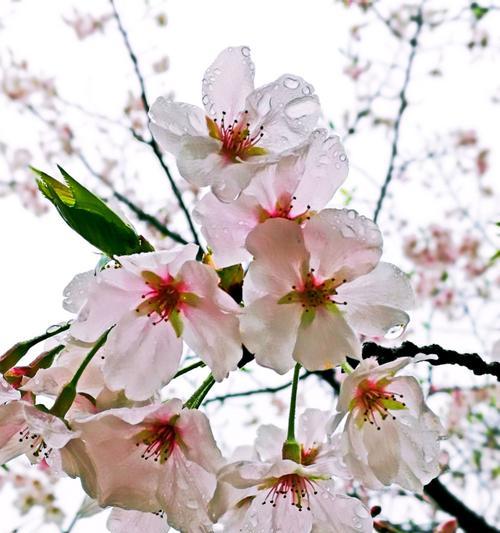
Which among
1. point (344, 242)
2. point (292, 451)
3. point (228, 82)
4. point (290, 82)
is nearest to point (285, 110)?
point (290, 82)

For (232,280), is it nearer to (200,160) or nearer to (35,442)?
(200,160)

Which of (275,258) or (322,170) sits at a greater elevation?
(322,170)

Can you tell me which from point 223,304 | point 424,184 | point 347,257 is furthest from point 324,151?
point 424,184

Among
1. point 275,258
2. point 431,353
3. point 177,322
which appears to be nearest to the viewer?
point 275,258

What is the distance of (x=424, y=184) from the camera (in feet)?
24.8

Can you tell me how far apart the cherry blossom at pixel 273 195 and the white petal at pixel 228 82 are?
24 centimetres

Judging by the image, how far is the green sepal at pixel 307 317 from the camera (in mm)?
1030

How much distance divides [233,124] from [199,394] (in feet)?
1.67

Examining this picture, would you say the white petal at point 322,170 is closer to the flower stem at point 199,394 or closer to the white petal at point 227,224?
the white petal at point 227,224

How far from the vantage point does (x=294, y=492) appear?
1.12m

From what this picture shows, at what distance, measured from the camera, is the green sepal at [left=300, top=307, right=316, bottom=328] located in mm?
1030

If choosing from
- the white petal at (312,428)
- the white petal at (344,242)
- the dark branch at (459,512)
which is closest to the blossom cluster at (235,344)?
the white petal at (344,242)

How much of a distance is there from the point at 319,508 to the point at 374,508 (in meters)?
0.56

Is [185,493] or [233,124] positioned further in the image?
[233,124]
